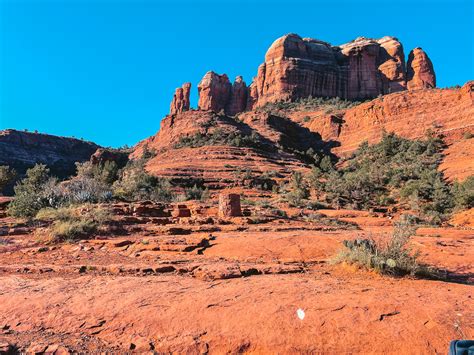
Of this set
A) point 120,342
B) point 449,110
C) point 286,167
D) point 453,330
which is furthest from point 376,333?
point 449,110

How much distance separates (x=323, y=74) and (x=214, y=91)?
28.0 metres

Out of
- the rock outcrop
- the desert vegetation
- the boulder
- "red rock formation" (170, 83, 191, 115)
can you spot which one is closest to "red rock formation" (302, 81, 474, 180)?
the desert vegetation

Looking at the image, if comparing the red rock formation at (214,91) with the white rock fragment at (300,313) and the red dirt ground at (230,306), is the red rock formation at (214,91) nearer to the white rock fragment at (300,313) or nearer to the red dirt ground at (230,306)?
the red dirt ground at (230,306)

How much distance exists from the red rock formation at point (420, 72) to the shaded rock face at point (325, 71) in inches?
86.6

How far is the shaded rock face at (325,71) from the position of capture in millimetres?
76250

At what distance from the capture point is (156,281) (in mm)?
5094

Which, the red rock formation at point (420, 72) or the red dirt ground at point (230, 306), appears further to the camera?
the red rock formation at point (420, 72)

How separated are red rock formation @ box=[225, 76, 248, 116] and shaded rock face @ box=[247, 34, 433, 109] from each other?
2900mm

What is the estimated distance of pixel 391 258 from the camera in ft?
17.4

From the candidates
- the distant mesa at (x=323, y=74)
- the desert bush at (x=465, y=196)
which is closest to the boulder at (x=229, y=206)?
the desert bush at (x=465, y=196)

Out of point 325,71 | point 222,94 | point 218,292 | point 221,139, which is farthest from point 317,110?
point 218,292

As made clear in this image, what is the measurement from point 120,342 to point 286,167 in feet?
121

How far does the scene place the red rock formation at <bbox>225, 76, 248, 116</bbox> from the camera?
8438cm

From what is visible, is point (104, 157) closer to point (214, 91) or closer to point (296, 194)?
point (296, 194)
